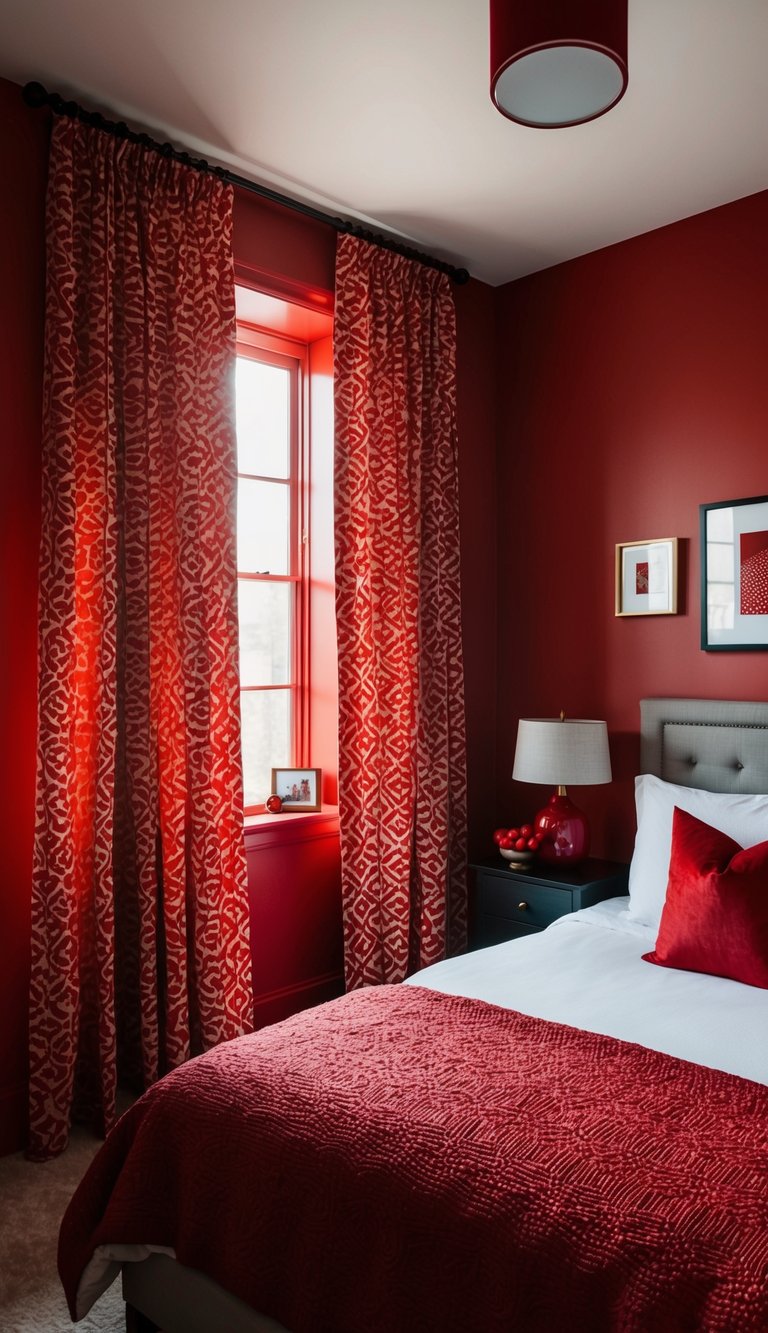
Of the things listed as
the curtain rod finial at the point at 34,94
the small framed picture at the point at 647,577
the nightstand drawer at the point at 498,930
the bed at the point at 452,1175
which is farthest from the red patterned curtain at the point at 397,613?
the bed at the point at 452,1175

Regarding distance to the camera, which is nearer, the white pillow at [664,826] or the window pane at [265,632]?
the white pillow at [664,826]

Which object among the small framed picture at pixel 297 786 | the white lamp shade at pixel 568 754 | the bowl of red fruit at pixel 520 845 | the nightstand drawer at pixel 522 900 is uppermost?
the white lamp shade at pixel 568 754

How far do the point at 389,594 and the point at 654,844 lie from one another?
1354 mm

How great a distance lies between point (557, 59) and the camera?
1906 millimetres

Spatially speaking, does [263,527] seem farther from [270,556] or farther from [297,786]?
[297,786]

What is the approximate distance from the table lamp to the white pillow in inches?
10.2

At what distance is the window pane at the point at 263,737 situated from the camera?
3703 mm

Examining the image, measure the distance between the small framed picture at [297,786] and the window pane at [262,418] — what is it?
3.86 feet

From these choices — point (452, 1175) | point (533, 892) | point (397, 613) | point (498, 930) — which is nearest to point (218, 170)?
point (397, 613)

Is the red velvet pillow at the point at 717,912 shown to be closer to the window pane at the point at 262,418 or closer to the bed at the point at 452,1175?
the bed at the point at 452,1175

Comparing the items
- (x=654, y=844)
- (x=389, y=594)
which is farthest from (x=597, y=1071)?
(x=389, y=594)

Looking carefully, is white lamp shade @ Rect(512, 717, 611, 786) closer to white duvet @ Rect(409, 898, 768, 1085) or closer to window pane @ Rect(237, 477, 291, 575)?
white duvet @ Rect(409, 898, 768, 1085)

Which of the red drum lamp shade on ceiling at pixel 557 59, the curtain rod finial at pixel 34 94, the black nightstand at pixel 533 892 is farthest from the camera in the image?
the black nightstand at pixel 533 892

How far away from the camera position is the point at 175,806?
2961mm
